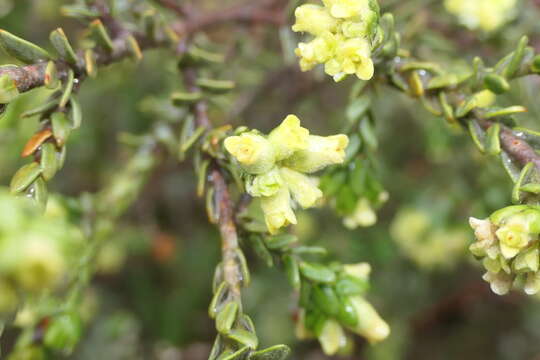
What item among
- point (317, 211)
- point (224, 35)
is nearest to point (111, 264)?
point (317, 211)

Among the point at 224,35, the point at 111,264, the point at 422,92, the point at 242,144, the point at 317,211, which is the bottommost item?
the point at 317,211

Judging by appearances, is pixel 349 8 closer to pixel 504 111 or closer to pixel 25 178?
pixel 504 111

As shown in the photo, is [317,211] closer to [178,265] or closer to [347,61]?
[178,265]

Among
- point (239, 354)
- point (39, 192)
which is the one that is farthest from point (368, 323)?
point (39, 192)

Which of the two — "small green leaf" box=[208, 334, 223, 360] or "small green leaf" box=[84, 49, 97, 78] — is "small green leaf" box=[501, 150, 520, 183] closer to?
"small green leaf" box=[208, 334, 223, 360]

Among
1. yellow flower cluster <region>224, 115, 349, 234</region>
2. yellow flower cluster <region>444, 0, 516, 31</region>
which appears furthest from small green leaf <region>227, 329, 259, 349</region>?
yellow flower cluster <region>444, 0, 516, 31</region>

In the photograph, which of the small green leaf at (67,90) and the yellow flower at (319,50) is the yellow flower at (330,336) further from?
the small green leaf at (67,90)
